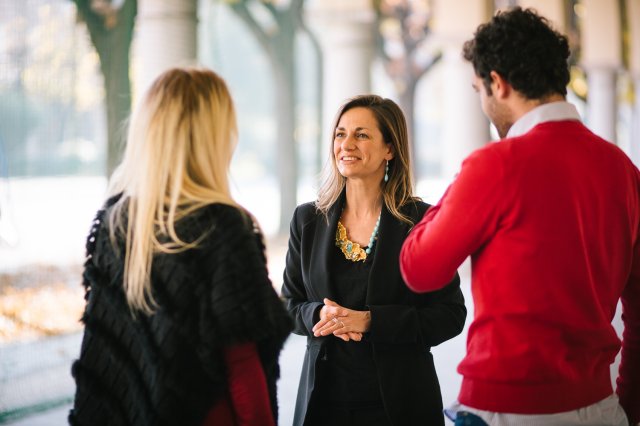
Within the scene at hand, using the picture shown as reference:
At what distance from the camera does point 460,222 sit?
1.58 meters

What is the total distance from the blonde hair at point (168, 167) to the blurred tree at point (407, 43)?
40.3 feet

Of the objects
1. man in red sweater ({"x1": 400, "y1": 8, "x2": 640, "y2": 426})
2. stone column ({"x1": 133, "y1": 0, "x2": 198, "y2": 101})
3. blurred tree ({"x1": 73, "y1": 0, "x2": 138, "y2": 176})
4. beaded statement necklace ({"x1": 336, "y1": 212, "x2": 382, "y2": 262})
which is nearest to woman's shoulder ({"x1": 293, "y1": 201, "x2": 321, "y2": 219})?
beaded statement necklace ({"x1": 336, "y1": 212, "x2": 382, "y2": 262})

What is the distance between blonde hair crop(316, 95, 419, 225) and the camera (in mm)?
2518

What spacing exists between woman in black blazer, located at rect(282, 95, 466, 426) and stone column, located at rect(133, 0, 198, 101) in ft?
9.23

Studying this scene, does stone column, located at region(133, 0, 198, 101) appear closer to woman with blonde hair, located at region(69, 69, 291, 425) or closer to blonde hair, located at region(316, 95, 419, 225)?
blonde hair, located at region(316, 95, 419, 225)

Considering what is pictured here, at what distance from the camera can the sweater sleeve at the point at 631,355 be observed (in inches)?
73.0

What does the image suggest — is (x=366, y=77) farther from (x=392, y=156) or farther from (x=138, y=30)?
(x=392, y=156)

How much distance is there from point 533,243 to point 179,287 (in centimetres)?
81

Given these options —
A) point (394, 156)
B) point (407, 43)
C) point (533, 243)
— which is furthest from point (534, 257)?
point (407, 43)

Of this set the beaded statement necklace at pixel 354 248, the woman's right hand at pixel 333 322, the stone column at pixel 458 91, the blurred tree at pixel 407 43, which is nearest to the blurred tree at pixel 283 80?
the stone column at pixel 458 91

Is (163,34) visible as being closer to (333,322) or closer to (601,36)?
(333,322)

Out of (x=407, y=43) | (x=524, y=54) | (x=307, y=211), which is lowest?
(x=307, y=211)

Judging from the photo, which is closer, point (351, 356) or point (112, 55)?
point (351, 356)

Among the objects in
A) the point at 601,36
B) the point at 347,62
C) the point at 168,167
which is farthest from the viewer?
the point at 601,36
